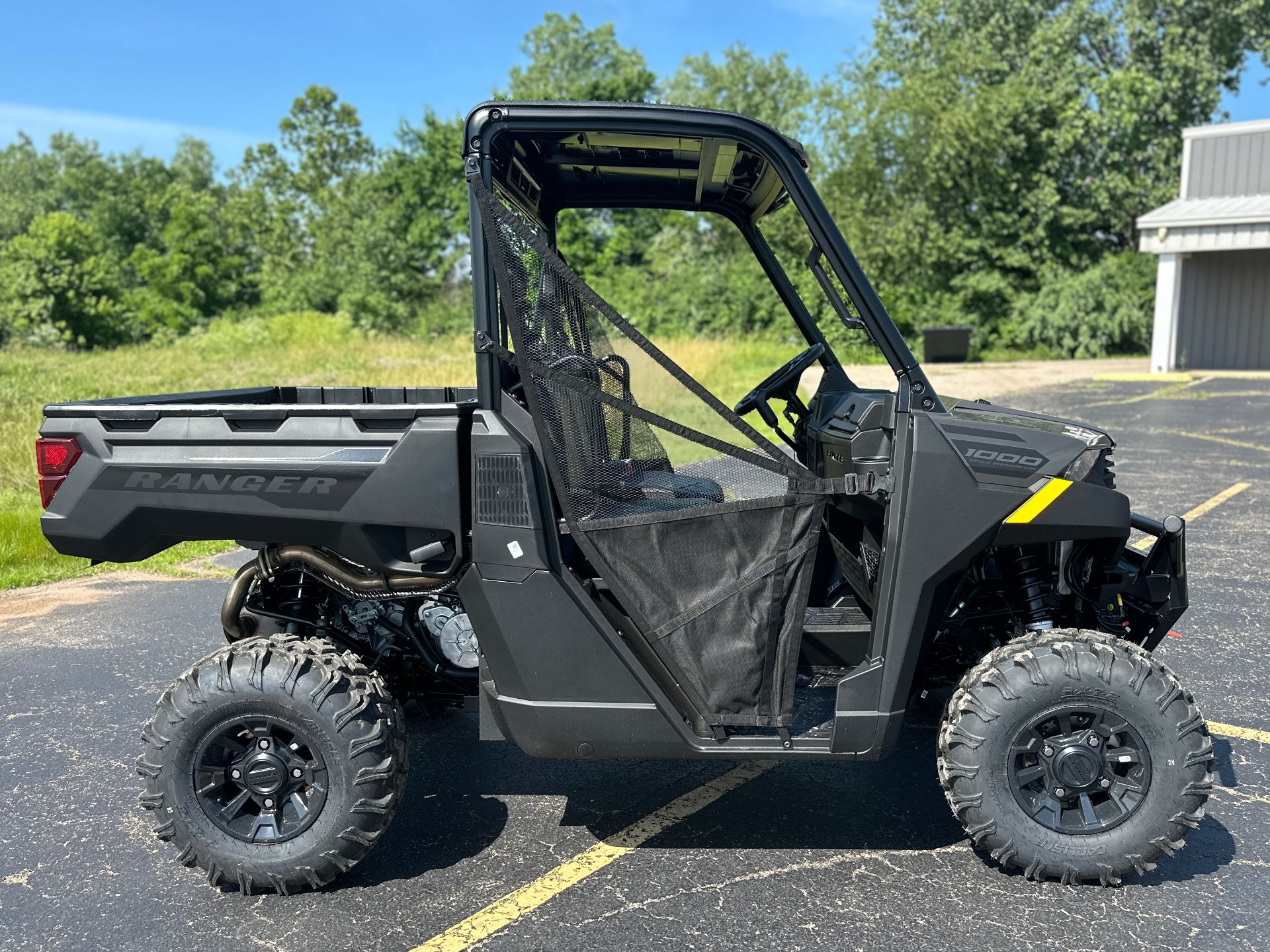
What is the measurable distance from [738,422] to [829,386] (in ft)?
3.14

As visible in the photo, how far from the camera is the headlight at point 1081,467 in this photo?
3.01 m

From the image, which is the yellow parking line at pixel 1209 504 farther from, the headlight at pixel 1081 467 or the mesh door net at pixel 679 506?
the mesh door net at pixel 679 506

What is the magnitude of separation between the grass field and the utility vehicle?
397 millimetres

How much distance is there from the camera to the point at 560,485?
2961 millimetres

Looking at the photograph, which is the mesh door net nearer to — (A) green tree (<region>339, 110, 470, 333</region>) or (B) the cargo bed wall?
(B) the cargo bed wall

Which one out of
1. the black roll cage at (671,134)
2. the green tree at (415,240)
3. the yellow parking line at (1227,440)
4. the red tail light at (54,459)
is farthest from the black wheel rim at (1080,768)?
the green tree at (415,240)

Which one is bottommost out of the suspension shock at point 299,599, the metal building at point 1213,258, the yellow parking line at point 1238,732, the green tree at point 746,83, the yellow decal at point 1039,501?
the yellow parking line at point 1238,732

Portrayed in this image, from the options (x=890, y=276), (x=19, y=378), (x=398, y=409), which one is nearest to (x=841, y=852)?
(x=398, y=409)

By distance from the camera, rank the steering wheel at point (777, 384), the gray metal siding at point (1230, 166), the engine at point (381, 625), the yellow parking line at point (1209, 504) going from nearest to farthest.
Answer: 1. the engine at point (381, 625)
2. the steering wheel at point (777, 384)
3. the yellow parking line at point (1209, 504)
4. the gray metal siding at point (1230, 166)

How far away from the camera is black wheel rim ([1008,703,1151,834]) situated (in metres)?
3.00

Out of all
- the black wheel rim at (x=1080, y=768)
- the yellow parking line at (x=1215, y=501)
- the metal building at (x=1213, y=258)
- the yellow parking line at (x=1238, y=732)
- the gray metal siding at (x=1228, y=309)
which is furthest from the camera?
the gray metal siding at (x=1228, y=309)

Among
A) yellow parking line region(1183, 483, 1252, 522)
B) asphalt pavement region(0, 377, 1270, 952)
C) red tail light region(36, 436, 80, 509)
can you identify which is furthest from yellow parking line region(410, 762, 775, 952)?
yellow parking line region(1183, 483, 1252, 522)

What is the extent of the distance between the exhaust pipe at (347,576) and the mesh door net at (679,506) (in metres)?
0.57

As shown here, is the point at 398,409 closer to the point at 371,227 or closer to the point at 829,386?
the point at 829,386
